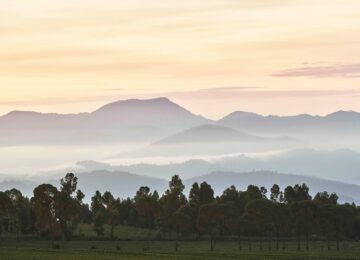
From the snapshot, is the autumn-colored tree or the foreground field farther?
the autumn-colored tree

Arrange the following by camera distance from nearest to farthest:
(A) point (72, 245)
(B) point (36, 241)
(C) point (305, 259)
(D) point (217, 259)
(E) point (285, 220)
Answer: (D) point (217, 259), (C) point (305, 259), (A) point (72, 245), (B) point (36, 241), (E) point (285, 220)

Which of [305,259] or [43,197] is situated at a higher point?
[43,197]

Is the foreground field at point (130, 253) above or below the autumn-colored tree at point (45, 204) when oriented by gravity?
below

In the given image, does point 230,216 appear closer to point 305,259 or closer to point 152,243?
point 152,243

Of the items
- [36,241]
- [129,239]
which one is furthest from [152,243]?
[36,241]

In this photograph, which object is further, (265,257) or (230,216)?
(230,216)

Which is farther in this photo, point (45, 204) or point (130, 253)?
point (45, 204)

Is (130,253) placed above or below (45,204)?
below

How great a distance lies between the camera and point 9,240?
178000 millimetres

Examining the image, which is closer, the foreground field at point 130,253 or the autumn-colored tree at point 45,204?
the foreground field at point 130,253

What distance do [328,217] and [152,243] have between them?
1507 inches

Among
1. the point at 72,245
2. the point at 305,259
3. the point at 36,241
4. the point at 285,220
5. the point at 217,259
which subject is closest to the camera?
the point at 217,259

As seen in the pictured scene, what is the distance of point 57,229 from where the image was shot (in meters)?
169

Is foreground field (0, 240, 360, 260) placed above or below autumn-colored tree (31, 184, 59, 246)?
below
